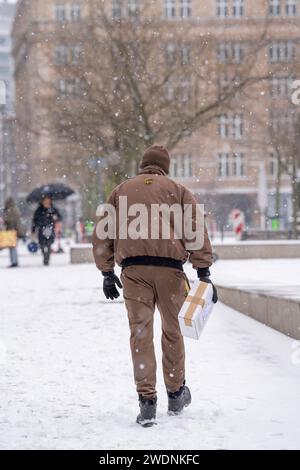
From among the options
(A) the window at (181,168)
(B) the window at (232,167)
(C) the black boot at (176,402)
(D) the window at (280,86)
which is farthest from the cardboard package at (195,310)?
(B) the window at (232,167)

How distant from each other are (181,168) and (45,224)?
62.0m

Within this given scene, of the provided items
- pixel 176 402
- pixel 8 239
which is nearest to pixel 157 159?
pixel 176 402

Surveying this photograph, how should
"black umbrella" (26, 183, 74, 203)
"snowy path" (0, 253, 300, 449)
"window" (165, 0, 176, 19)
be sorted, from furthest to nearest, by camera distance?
"window" (165, 0, 176, 19) → "black umbrella" (26, 183, 74, 203) → "snowy path" (0, 253, 300, 449)

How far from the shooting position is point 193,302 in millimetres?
6016

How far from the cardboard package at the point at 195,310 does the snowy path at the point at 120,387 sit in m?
0.53

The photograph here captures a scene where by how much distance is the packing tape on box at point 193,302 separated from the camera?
19.6ft

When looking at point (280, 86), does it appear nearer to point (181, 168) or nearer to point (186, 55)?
point (186, 55)

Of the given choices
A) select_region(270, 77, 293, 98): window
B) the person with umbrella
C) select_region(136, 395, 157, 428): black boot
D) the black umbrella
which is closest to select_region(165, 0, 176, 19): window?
select_region(270, 77, 293, 98): window

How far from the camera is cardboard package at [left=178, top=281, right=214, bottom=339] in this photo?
19.6ft

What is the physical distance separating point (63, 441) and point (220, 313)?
6.34m

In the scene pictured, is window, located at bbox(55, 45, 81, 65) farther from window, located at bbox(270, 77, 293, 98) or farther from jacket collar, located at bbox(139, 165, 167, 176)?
jacket collar, located at bbox(139, 165, 167, 176)

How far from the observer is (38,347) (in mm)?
9219

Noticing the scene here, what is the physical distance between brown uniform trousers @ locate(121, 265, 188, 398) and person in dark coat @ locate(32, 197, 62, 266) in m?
16.7

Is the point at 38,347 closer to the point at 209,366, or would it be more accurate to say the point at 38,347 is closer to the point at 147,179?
the point at 209,366
